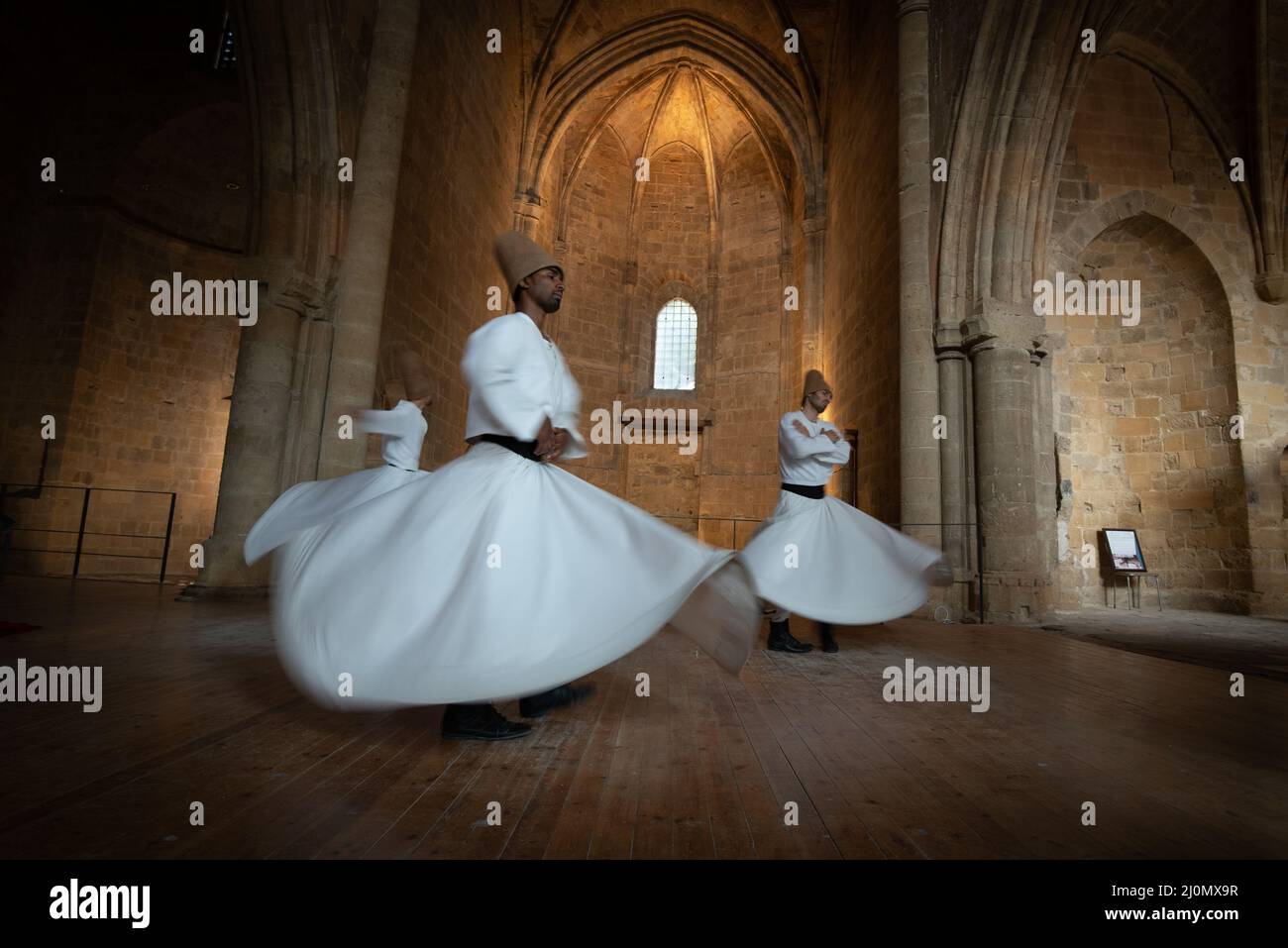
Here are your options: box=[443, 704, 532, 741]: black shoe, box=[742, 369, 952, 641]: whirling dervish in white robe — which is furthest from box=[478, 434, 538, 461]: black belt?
box=[742, 369, 952, 641]: whirling dervish in white robe

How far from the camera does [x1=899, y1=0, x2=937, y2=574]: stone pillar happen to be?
7.27 metres

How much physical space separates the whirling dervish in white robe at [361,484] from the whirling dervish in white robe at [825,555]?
2.19m

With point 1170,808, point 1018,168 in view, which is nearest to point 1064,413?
point 1018,168

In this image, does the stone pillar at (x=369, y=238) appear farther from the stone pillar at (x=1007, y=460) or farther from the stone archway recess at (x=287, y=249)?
the stone pillar at (x=1007, y=460)

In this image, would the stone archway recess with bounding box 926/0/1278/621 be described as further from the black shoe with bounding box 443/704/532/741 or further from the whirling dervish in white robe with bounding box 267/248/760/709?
the black shoe with bounding box 443/704/532/741

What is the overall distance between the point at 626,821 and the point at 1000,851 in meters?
0.82

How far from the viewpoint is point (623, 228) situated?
55.6 ft

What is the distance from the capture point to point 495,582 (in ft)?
6.10

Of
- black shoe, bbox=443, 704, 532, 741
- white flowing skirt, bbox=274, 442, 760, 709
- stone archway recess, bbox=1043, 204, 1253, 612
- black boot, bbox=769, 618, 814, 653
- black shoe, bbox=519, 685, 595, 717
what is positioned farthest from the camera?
stone archway recess, bbox=1043, 204, 1253, 612

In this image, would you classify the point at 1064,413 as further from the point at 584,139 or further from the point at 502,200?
the point at 584,139

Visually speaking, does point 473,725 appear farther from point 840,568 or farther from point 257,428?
point 257,428

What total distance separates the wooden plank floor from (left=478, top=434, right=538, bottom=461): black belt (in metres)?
0.95

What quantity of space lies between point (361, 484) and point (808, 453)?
2.79m

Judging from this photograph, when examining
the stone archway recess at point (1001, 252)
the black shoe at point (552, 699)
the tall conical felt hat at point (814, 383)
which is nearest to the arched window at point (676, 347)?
the stone archway recess at point (1001, 252)
